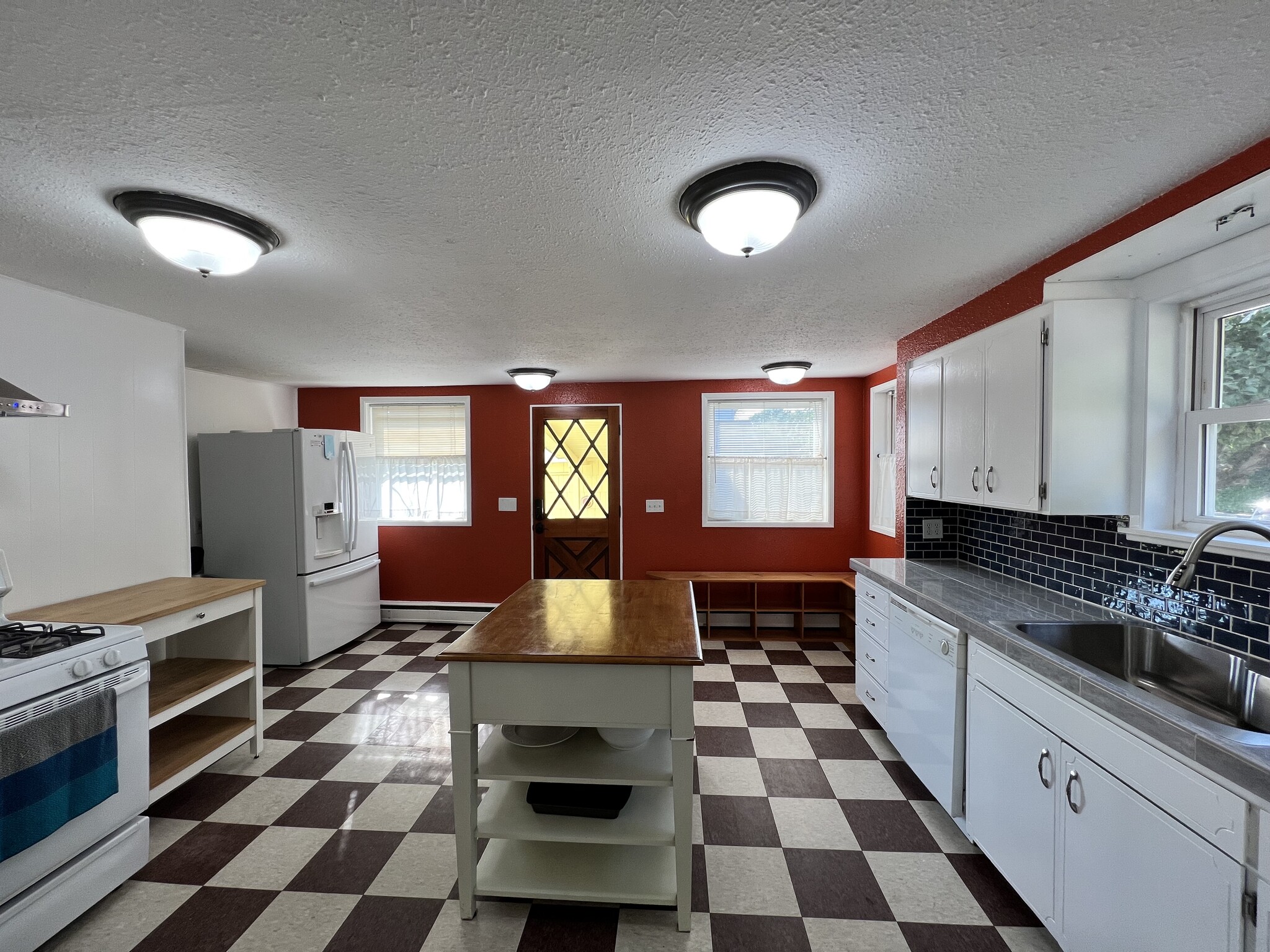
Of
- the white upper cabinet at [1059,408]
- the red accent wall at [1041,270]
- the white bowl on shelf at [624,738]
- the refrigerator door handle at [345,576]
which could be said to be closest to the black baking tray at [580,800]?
the white bowl on shelf at [624,738]

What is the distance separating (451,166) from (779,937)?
247 cm

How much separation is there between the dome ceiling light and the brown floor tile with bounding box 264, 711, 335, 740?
3.26 m

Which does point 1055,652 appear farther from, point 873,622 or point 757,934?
point 873,622

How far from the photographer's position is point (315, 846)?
2.10 meters

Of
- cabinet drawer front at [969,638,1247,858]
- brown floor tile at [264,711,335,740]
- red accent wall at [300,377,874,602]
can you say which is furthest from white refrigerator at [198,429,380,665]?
cabinet drawer front at [969,638,1247,858]

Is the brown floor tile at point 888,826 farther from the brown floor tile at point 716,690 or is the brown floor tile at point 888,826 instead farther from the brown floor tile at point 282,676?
the brown floor tile at point 282,676

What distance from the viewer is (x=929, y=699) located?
232 cm

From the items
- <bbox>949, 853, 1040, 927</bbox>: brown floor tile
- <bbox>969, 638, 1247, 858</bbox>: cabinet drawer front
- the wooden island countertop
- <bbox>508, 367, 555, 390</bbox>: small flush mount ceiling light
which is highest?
<bbox>508, 367, 555, 390</bbox>: small flush mount ceiling light

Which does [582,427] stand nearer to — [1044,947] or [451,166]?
[451,166]

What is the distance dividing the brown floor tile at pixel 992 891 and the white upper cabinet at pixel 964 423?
1.46 meters

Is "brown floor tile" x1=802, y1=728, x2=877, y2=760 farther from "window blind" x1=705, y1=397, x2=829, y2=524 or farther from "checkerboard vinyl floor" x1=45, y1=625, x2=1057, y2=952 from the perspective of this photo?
"window blind" x1=705, y1=397, x2=829, y2=524

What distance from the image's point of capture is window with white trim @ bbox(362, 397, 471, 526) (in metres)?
5.31

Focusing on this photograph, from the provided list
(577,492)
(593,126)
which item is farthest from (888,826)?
(577,492)

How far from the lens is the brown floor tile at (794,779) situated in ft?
8.05
